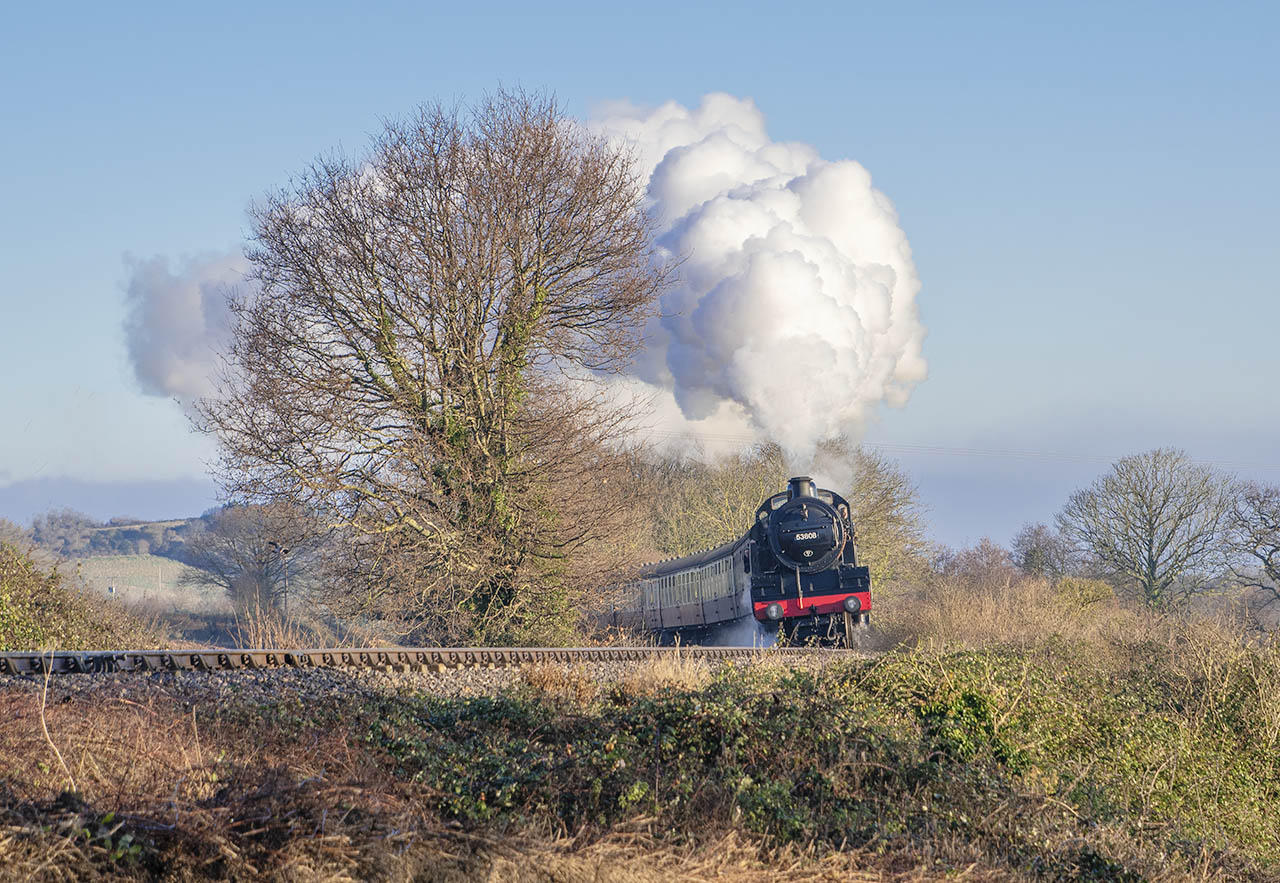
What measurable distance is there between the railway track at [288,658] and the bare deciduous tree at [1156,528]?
1123 inches

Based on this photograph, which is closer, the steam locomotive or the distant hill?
the steam locomotive

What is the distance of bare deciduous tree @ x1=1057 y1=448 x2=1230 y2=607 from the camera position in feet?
128

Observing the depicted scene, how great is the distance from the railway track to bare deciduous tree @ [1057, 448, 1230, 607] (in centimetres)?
2853

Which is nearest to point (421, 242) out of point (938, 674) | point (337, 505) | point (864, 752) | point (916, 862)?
point (337, 505)

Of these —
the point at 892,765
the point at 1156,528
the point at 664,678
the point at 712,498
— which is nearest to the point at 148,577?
the point at 712,498

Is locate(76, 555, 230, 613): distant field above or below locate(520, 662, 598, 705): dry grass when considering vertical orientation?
above

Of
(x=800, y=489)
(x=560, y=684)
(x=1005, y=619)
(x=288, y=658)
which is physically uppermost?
(x=800, y=489)

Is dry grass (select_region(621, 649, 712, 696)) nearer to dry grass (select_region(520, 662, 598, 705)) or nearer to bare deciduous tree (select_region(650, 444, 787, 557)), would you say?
dry grass (select_region(520, 662, 598, 705))

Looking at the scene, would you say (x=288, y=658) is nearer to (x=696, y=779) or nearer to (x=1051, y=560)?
(x=696, y=779)

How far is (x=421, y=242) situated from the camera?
2183 cm

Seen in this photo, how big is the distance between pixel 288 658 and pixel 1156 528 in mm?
36119

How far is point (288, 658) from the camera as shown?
12.4 meters

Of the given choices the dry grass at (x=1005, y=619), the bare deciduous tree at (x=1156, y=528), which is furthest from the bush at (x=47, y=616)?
the bare deciduous tree at (x=1156, y=528)

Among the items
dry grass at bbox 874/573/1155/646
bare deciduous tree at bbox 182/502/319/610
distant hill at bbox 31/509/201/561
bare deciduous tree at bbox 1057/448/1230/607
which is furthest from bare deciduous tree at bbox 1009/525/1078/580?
distant hill at bbox 31/509/201/561
